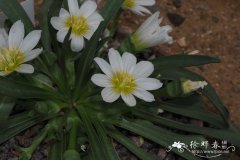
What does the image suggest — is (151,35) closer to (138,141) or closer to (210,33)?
(138,141)

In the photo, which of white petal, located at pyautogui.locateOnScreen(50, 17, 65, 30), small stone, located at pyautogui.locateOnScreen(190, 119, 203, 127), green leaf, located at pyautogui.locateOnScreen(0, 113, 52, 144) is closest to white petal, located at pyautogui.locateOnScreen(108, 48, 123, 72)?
white petal, located at pyautogui.locateOnScreen(50, 17, 65, 30)

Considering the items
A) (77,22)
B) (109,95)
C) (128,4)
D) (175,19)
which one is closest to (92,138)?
(109,95)

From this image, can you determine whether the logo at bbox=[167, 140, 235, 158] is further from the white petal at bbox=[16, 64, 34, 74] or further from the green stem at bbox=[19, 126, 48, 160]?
the white petal at bbox=[16, 64, 34, 74]

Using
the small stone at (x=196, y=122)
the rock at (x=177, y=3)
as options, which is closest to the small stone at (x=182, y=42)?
the rock at (x=177, y=3)

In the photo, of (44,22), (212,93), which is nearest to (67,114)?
(44,22)

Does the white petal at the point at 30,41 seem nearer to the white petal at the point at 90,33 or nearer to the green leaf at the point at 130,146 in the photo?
the white petal at the point at 90,33

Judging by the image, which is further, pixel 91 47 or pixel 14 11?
pixel 14 11
